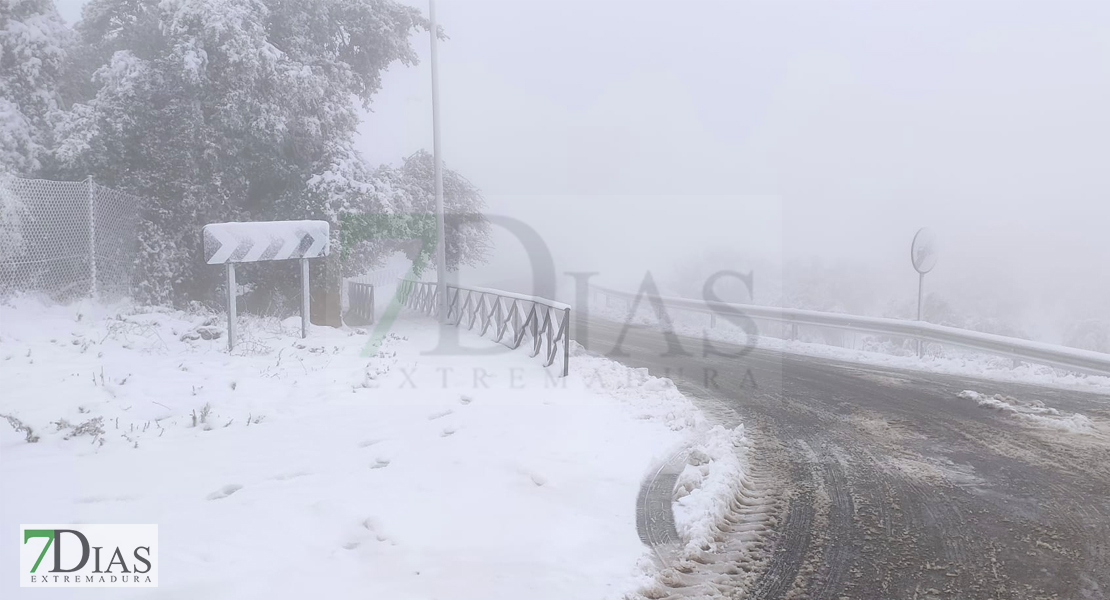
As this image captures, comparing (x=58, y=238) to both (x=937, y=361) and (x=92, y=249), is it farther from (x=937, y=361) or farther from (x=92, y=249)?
(x=937, y=361)

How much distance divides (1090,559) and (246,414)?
681 cm

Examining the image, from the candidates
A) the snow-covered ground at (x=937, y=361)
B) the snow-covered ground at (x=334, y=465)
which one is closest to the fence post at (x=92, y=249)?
the snow-covered ground at (x=334, y=465)

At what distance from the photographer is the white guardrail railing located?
10.0 metres

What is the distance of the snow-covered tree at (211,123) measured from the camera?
1315cm

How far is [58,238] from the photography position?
10.3 metres

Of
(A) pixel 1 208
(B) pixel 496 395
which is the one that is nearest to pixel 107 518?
(B) pixel 496 395

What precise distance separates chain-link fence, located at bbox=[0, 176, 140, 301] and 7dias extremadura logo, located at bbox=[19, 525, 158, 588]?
310 inches

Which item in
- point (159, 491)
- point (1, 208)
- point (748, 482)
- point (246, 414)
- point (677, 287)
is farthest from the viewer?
point (677, 287)

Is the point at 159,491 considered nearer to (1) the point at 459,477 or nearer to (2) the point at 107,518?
(2) the point at 107,518

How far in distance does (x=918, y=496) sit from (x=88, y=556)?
5.83m

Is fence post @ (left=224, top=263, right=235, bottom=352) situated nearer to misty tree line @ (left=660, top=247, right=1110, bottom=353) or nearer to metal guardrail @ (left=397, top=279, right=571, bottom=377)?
metal guardrail @ (left=397, top=279, right=571, bottom=377)

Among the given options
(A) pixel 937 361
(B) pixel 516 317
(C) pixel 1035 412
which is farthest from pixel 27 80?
(A) pixel 937 361

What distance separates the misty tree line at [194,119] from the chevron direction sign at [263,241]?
4.98 meters

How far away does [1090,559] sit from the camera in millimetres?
4020
